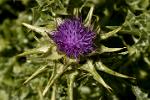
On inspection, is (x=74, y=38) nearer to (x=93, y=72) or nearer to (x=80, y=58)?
(x=80, y=58)

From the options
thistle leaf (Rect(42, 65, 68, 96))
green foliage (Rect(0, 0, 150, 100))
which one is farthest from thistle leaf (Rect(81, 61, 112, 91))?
thistle leaf (Rect(42, 65, 68, 96))

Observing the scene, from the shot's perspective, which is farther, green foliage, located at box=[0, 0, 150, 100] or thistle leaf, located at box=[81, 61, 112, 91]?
green foliage, located at box=[0, 0, 150, 100]

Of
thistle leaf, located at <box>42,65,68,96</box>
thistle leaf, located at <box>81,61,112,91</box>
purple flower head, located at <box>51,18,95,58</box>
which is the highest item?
purple flower head, located at <box>51,18,95,58</box>

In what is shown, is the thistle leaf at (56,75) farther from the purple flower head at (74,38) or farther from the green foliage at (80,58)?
the purple flower head at (74,38)

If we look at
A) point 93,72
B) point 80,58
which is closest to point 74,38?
point 80,58

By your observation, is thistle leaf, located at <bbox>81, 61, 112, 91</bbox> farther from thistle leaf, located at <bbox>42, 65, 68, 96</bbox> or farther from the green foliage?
thistle leaf, located at <bbox>42, 65, 68, 96</bbox>

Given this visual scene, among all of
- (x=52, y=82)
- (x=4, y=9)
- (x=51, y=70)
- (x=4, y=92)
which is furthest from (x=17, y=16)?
(x=52, y=82)

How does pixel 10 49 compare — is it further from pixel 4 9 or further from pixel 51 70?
pixel 51 70
